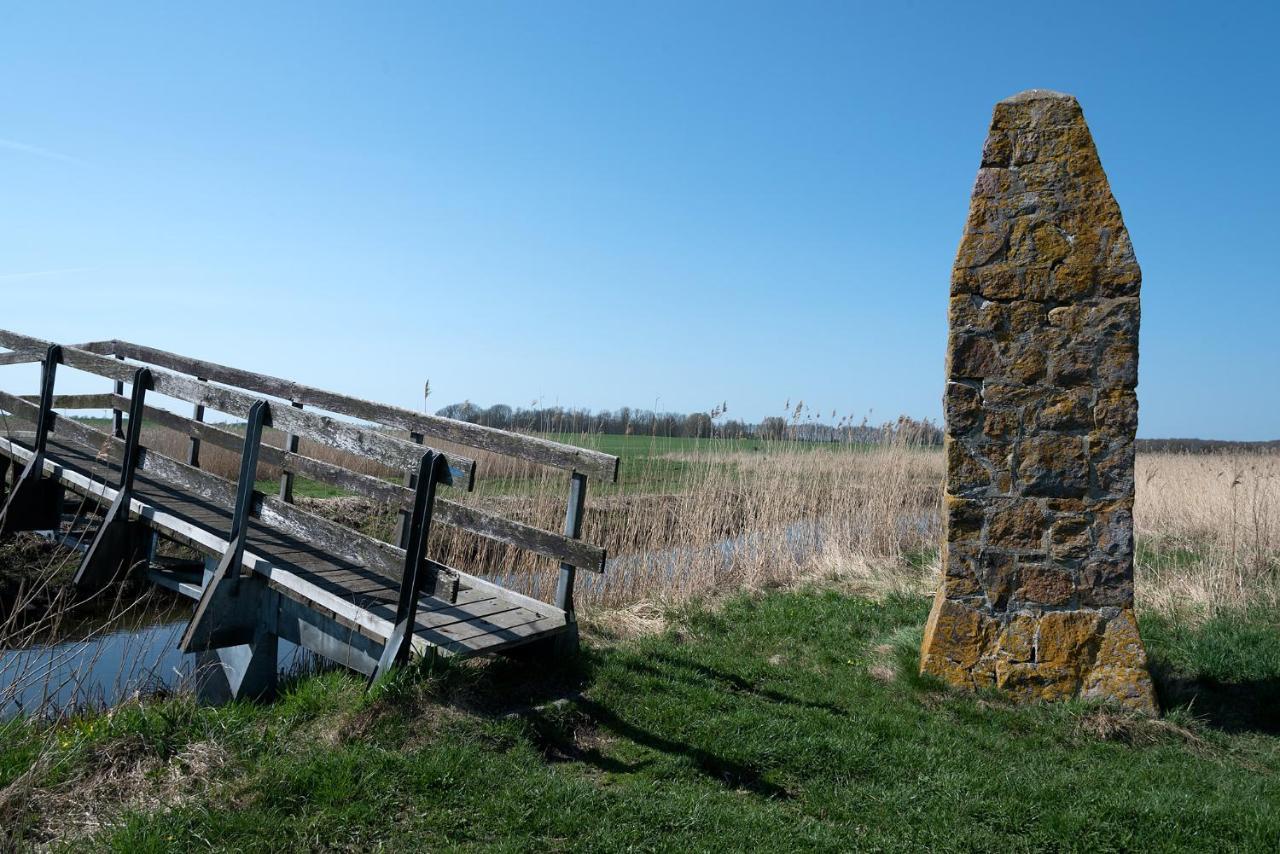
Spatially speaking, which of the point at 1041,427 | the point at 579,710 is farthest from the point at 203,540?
the point at 1041,427

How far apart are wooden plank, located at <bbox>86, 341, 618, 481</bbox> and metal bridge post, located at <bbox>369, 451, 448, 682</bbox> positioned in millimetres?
568

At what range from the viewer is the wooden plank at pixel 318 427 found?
4883 mm

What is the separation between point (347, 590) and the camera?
5508mm

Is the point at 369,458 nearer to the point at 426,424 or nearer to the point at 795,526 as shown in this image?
the point at 426,424

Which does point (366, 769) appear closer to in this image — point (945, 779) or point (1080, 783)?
point (945, 779)

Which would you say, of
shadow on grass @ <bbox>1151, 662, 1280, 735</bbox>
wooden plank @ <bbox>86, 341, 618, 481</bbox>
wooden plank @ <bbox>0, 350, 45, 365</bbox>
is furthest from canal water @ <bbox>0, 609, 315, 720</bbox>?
shadow on grass @ <bbox>1151, 662, 1280, 735</bbox>

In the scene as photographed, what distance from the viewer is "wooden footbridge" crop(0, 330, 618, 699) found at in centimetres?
488

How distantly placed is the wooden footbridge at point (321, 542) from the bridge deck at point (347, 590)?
0.01m

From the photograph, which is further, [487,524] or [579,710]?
[487,524]

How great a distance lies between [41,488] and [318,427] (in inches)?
186

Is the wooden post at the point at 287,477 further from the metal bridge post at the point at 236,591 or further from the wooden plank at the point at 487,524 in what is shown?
the wooden plank at the point at 487,524

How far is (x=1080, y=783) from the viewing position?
410 centimetres

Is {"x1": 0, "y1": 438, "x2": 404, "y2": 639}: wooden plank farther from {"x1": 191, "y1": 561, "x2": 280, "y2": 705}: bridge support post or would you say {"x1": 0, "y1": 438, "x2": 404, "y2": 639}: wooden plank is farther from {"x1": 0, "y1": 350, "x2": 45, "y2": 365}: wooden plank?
{"x1": 0, "y1": 350, "x2": 45, "y2": 365}: wooden plank

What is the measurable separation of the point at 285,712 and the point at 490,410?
8877 millimetres
